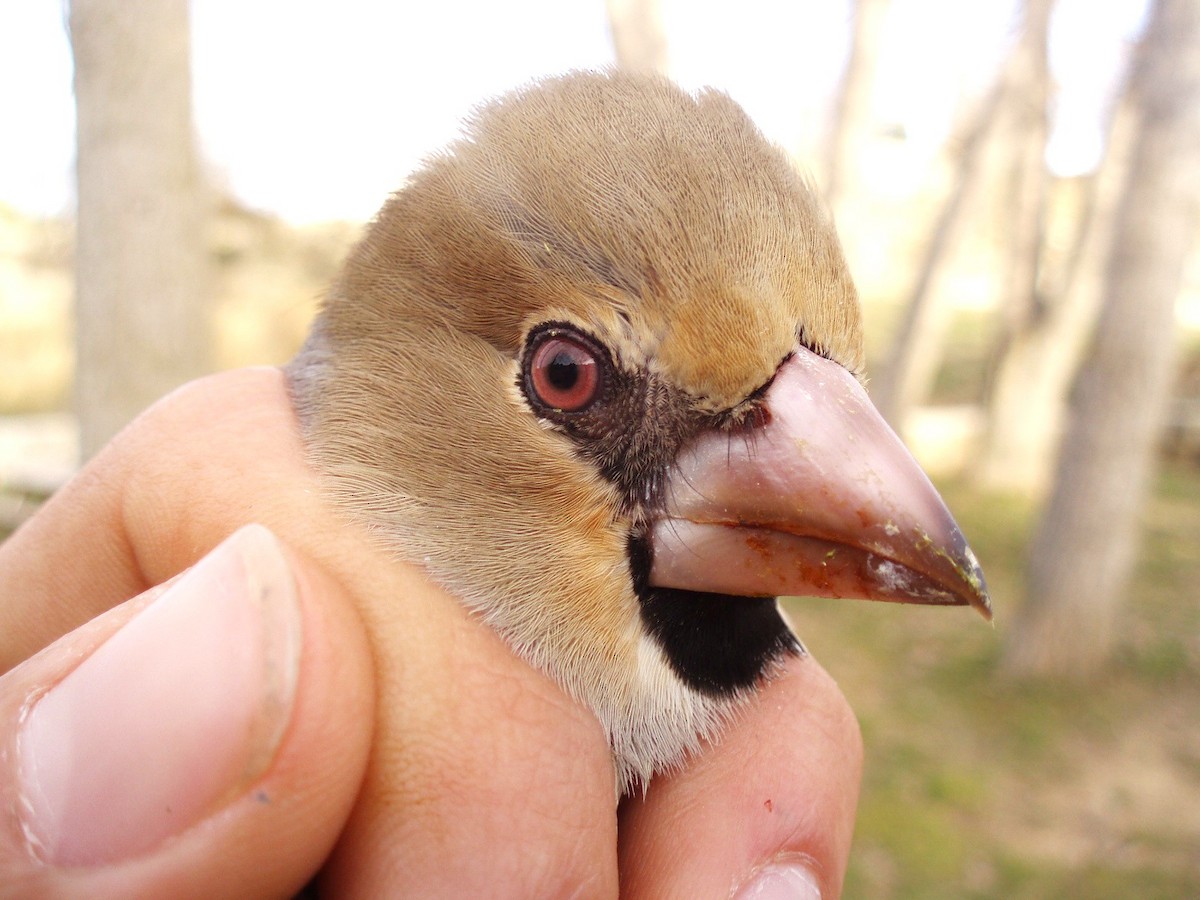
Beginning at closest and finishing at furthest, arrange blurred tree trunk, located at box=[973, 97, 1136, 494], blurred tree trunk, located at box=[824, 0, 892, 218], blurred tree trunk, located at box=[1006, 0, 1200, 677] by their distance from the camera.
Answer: blurred tree trunk, located at box=[1006, 0, 1200, 677]
blurred tree trunk, located at box=[824, 0, 892, 218]
blurred tree trunk, located at box=[973, 97, 1136, 494]

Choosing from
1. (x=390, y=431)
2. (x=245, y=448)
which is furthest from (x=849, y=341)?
(x=245, y=448)

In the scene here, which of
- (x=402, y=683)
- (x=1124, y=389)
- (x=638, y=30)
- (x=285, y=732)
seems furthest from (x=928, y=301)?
(x=285, y=732)

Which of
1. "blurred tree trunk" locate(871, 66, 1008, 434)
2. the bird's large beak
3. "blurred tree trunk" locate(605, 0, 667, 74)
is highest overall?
"blurred tree trunk" locate(605, 0, 667, 74)

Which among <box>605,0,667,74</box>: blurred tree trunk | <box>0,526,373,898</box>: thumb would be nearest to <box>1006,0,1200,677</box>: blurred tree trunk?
<box>605,0,667,74</box>: blurred tree trunk

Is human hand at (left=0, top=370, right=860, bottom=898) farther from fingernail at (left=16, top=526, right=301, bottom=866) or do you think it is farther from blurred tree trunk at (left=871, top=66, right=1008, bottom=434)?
blurred tree trunk at (left=871, top=66, right=1008, bottom=434)

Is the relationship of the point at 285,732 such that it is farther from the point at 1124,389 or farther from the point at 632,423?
the point at 1124,389

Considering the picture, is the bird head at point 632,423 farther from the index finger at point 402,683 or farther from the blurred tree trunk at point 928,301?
the blurred tree trunk at point 928,301

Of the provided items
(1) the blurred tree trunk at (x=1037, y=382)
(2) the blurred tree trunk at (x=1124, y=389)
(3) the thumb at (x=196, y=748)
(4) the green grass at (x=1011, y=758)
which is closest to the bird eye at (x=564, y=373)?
(3) the thumb at (x=196, y=748)
